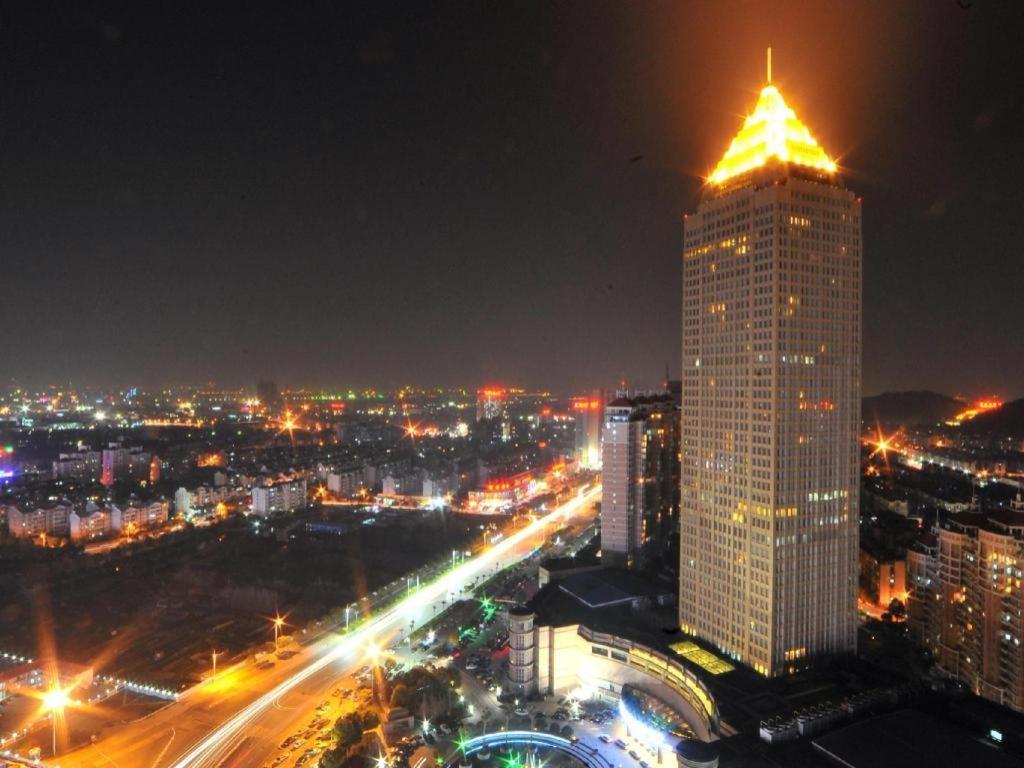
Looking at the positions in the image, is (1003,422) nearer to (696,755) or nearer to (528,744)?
(528,744)

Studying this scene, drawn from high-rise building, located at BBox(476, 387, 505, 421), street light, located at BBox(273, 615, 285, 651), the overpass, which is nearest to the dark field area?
street light, located at BBox(273, 615, 285, 651)

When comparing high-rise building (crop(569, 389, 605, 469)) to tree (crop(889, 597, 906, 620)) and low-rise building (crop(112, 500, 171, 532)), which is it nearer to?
low-rise building (crop(112, 500, 171, 532))

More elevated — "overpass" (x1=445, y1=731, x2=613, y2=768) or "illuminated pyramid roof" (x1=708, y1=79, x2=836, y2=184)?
"illuminated pyramid roof" (x1=708, y1=79, x2=836, y2=184)

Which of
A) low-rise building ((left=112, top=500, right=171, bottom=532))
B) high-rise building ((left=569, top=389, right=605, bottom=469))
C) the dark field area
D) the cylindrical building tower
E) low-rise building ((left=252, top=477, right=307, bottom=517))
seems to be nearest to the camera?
the cylindrical building tower

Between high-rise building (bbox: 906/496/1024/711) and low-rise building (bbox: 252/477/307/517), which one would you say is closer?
high-rise building (bbox: 906/496/1024/711)

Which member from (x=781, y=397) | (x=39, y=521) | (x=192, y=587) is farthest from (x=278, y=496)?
(x=781, y=397)

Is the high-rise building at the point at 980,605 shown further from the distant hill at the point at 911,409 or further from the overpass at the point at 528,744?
the distant hill at the point at 911,409

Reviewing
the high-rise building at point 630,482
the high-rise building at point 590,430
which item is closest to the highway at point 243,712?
the high-rise building at point 630,482
